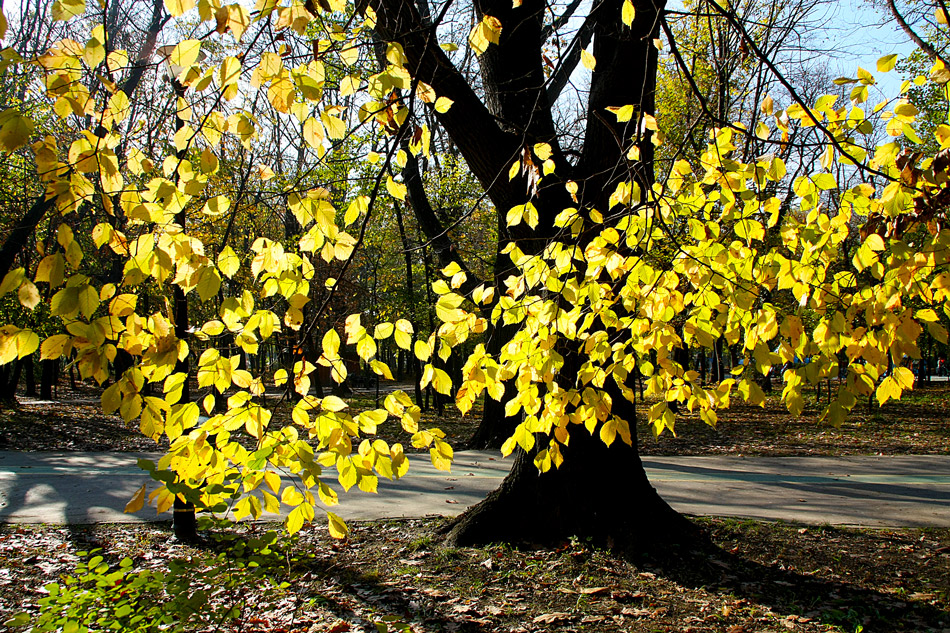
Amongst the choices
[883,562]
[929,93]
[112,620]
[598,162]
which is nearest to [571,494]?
[883,562]

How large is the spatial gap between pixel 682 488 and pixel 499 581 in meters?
3.66

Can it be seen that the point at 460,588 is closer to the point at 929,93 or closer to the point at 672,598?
the point at 672,598

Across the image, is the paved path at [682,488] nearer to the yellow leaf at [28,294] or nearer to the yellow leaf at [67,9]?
the yellow leaf at [28,294]

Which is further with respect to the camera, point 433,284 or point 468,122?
point 468,122

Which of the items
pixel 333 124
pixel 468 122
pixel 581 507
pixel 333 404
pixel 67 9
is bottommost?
pixel 581 507

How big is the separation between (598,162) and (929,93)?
530 inches

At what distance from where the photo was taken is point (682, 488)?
6719 millimetres

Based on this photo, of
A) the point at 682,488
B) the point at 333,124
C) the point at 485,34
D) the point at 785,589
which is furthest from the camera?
the point at 682,488

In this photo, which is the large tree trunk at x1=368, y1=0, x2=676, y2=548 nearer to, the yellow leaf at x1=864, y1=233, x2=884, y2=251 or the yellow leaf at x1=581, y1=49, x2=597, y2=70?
the yellow leaf at x1=581, y1=49, x2=597, y2=70

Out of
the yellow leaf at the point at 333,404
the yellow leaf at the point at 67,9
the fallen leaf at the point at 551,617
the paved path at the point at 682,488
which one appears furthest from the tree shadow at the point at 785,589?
the yellow leaf at the point at 67,9

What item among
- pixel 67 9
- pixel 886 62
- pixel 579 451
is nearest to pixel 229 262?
pixel 67 9

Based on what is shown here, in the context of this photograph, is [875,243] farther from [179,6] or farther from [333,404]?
[179,6]

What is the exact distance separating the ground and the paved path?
0.57m

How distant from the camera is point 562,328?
8.05 feet
